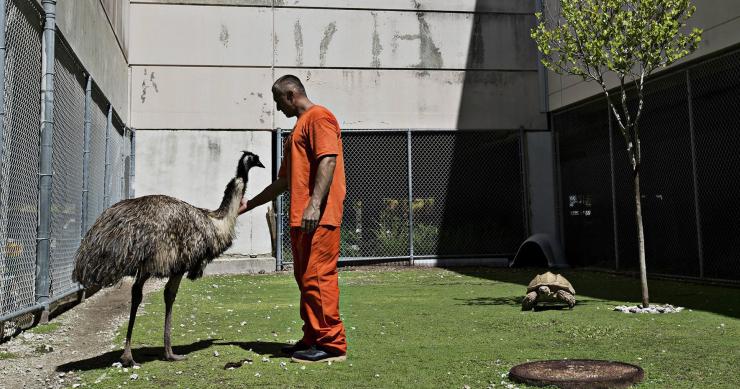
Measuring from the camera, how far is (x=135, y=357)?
5746 millimetres

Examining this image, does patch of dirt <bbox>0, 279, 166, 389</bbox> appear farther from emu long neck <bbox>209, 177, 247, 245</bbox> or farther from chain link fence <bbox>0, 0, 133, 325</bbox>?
emu long neck <bbox>209, 177, 247, 245</bbox>

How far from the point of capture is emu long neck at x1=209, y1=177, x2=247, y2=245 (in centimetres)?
575

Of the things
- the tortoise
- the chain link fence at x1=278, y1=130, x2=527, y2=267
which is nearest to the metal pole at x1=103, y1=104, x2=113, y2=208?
the chain link fence at x1=278, y1=130, x2=527, y2=267

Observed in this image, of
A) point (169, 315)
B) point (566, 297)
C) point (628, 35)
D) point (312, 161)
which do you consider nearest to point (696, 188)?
point (628, 35)

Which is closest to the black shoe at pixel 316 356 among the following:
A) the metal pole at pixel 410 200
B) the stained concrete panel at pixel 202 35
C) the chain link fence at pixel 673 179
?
the chain link fence at pixel 673 179

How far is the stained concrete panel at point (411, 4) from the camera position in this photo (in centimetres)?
1753

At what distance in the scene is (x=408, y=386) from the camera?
4566 mm

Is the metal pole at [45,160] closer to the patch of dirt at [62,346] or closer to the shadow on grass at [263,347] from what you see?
the patch of dirt at [62,346]

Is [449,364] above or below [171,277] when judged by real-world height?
below

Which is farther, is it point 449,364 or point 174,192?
point 174,192

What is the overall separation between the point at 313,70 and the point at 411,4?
319cm

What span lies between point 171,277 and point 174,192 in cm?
1194

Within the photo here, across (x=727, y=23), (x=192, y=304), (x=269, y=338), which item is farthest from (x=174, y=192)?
(x=727, y=23)

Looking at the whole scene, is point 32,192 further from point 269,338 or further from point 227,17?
point 227,17
